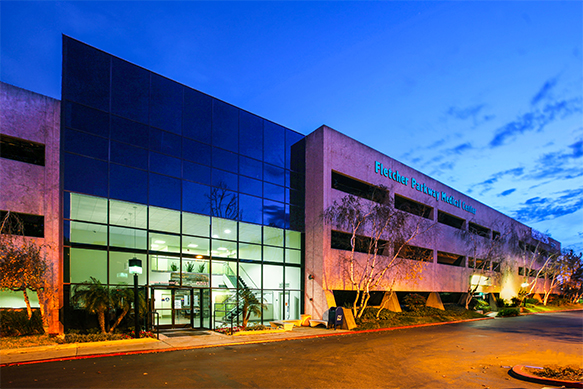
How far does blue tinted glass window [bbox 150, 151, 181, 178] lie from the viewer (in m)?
19.8

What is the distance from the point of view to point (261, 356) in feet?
43.1

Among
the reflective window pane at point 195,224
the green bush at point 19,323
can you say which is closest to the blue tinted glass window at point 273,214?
the reflective window pane at point 195,224

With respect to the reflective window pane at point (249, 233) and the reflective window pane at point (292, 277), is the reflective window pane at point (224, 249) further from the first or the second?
the reflective window pane at point (292, 277)

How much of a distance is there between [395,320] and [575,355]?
13.4 meters

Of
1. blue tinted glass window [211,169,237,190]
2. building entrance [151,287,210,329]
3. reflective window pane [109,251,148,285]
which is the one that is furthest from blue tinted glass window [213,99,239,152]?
building entrance [151,287,210,329]

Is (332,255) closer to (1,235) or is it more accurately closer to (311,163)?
(311,163)

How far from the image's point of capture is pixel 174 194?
20391 mm

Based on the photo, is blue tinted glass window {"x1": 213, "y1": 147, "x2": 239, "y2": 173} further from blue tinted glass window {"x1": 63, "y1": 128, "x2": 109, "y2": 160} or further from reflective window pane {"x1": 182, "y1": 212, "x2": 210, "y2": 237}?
blue tinted glass window {"x1": 63, "y1": 128, "x2": 109, "y2": 160}

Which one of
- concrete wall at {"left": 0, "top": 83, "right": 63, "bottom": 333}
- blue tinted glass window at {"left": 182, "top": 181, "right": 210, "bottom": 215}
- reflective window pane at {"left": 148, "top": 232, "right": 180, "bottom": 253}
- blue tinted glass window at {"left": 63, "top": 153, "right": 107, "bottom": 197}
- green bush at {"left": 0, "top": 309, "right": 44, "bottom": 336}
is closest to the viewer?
green bush at {"left": 0, "top": 309, "right": 44, "bottom": 336}

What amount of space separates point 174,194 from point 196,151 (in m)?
2.87

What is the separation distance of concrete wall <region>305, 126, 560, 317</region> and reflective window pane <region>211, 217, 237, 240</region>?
611cm

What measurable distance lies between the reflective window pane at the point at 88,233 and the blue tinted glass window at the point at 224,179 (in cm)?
664

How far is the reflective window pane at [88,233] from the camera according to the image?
55.1 feet

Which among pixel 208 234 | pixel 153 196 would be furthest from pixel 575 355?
pixel 153 196
